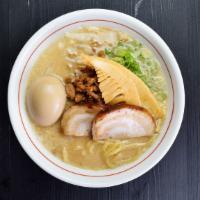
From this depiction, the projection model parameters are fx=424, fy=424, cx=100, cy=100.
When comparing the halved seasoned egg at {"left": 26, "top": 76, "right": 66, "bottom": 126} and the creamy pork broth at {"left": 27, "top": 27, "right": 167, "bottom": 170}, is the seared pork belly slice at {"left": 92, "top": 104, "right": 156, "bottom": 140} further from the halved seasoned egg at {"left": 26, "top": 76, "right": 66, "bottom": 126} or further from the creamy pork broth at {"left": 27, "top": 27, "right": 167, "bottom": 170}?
the halved seasoned egg at {"left": 26, "top": 76, "right": 66, "bottom": 126}

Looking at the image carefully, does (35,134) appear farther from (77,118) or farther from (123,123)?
(123,123)

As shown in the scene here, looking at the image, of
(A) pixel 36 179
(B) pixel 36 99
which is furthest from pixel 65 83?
(A) pixel 36 179

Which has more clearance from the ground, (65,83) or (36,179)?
(65,83)

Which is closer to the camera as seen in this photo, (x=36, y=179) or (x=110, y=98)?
(x=110, y=98)

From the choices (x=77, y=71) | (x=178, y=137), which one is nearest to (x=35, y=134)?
(x=77, y=71)

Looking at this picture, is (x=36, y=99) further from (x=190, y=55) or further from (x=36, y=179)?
(x=190, y=55)

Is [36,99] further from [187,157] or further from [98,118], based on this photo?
[187,157]

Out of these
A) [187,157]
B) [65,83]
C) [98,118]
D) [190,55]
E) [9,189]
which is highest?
[190,55]

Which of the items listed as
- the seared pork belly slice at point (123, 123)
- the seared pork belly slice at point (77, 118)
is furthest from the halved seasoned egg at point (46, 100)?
the seared pork belly slice at point (123, 123)
